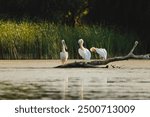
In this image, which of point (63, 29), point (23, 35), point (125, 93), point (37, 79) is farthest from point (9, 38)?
point (125, 93)

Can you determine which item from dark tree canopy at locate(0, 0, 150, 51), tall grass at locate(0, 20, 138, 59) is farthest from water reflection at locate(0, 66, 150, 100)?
dark tree canopy at locate(0, 0, 150, 51)

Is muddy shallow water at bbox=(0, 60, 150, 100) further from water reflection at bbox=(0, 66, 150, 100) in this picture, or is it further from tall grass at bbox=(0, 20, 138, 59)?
tall grass at bbox=(0, 20, 138, 59)

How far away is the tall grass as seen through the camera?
1870cm

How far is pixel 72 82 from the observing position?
12359 millimetres

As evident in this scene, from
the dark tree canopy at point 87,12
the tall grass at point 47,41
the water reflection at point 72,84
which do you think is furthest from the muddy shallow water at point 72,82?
the dark tree canopy at point 87,12

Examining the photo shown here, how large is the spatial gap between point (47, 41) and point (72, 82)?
6699mm

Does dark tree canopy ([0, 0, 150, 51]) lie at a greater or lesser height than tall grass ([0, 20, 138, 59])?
greater

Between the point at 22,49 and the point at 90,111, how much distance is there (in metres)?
10.6

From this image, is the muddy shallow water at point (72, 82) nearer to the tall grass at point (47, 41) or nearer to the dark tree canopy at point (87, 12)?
the tall grass at point (47, 41)

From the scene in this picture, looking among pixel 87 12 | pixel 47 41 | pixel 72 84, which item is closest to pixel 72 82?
pixel 72 84

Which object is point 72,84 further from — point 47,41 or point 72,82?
point 47,41

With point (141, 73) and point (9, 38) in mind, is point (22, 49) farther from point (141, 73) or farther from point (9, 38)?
point (141, 73)

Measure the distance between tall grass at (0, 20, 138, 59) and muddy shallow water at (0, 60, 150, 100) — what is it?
2468 mm

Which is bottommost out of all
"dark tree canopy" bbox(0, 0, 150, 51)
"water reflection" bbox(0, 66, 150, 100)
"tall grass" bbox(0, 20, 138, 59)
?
"water reflection" bbox(0, 66, 150, 100)
